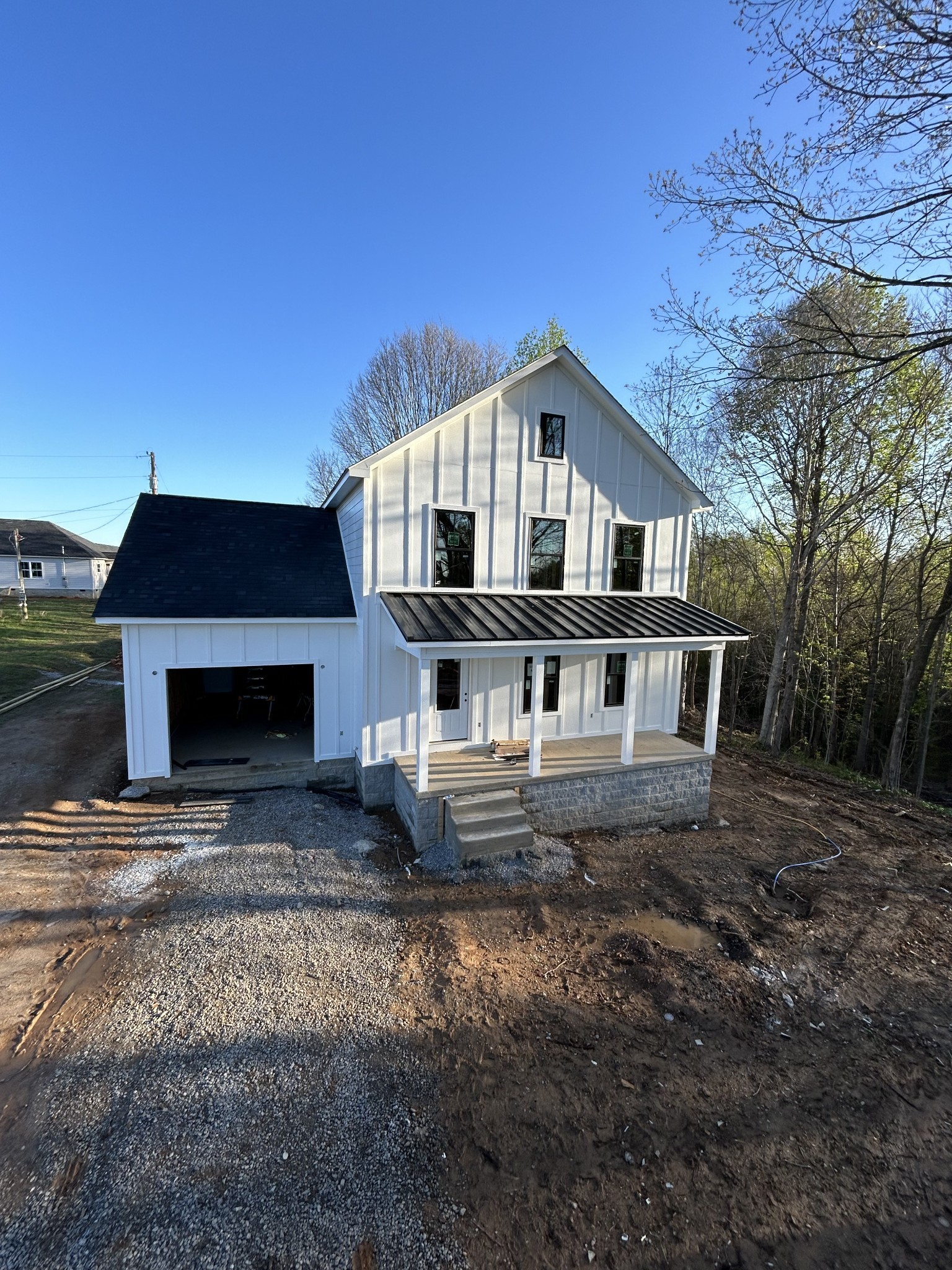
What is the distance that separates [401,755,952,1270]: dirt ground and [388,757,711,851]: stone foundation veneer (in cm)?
90

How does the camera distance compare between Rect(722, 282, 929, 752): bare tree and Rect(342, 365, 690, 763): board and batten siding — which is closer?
Rect(342, 365, 690, 763): board and batten siding

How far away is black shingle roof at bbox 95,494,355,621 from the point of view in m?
8.66

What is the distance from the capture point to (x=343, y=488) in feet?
32.1

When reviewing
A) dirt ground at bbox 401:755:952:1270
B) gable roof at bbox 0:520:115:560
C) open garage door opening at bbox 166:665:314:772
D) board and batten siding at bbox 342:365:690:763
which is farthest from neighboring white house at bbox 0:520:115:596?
dirt ground at bbox 401:755:952:1270

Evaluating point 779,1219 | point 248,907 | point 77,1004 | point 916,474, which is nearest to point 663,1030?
point 779,1219

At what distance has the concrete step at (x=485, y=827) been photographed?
7191mm

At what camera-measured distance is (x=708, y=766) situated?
9.25 metres

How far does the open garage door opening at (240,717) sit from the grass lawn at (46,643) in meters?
5.14

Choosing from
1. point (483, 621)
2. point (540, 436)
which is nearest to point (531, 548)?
point (540, 436)

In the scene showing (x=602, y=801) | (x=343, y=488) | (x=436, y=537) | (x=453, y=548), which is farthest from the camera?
(x=343, y=488)

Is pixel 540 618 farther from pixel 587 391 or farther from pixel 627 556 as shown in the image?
pixel 587 391

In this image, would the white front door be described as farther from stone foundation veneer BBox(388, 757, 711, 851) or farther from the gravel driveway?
the gravel driveway

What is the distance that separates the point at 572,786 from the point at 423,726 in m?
Result: 2.82

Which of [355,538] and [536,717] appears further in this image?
[355,538]
